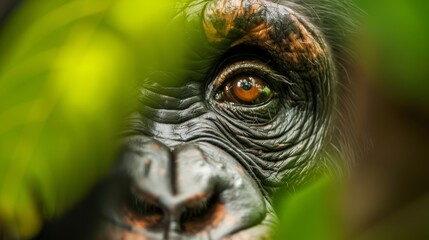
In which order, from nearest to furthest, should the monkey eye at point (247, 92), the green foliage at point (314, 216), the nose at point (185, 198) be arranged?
the green foliage at point (314, 216) → the nose at point (185, 198) → the monkey eye at point (247, 92)

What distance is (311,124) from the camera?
6.51 ft

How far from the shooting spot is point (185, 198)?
4.22ft

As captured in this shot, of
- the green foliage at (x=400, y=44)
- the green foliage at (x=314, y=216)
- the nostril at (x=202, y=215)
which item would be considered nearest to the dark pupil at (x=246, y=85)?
the nostril at (x=202, y=215)

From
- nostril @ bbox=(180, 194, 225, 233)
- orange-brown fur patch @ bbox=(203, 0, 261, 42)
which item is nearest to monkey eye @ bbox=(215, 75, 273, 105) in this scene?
orange-brown fur patch @ bbox=(203, 0, 261, 42)

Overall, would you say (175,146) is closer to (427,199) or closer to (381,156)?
(381,156)

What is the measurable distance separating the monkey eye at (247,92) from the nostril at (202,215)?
0.65 m

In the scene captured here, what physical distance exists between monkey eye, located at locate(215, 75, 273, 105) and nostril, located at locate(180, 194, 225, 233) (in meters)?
0.65

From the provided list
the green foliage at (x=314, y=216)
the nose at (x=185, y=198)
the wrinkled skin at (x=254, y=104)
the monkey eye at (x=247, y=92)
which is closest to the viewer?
the green foliage at (x=314, y=216)

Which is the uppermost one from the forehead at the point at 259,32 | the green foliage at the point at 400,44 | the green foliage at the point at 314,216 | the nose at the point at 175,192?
the green foliage at the point at 400,44

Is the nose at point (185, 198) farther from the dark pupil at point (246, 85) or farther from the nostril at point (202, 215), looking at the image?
the dark pupil at point (246, 85)

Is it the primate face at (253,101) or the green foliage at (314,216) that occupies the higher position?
the green foliage at (314,216)

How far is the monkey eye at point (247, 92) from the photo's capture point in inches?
76.4

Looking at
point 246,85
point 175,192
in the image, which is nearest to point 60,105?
point 175,192

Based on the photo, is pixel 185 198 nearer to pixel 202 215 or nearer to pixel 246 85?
pixel 202 215
